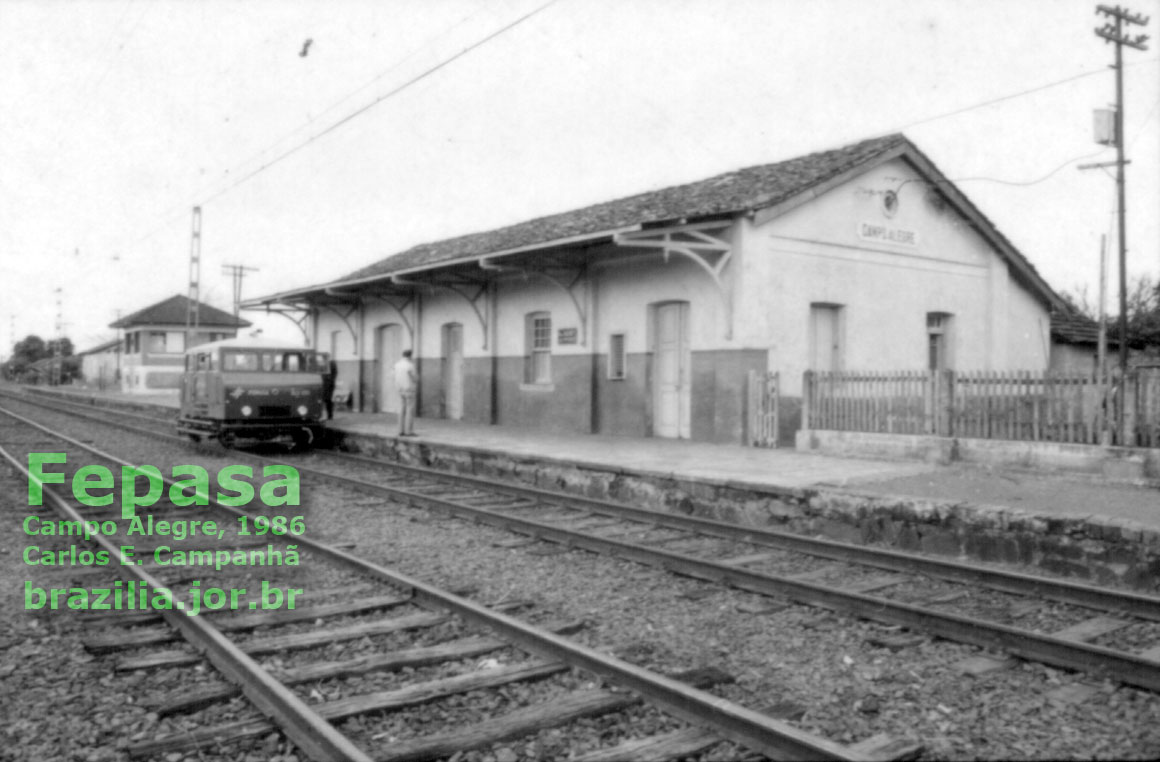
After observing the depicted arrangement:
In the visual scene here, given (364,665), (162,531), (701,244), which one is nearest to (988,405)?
(701,244)

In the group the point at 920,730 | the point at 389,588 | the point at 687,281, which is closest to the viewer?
the point at 920,730

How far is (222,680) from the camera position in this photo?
4516 millimetres

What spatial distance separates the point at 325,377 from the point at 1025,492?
1378 centimetres

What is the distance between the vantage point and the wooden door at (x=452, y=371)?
72.1 ft

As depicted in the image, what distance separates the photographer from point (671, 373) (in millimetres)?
16016

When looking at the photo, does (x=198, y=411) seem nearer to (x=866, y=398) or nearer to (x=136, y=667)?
(x=866, y=398)

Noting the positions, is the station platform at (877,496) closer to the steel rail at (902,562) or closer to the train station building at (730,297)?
the steel rail at (902,562)

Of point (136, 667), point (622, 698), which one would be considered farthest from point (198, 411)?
point (622, 698)

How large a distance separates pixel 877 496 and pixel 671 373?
7479mm

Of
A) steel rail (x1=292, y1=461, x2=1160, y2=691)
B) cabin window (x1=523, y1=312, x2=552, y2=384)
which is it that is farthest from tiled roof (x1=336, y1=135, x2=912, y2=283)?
steel rail (x1=292, y1=461, x2=1160, y2=691)


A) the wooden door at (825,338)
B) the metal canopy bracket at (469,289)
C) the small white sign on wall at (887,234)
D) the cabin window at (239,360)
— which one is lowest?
the cabin window at (239,360)

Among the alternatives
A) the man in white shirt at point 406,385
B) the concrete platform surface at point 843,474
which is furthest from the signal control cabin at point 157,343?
the concrete platform surface at point 843,474

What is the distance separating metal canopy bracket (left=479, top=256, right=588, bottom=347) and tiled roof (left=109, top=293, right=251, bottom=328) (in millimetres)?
37859

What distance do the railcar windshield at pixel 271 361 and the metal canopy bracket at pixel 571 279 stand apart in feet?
12.1
